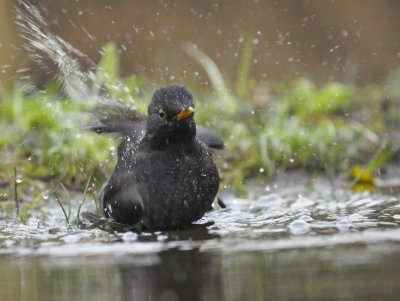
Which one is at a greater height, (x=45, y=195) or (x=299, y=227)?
(x=45, y=195)

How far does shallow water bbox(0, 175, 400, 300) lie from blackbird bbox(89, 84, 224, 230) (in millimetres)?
173

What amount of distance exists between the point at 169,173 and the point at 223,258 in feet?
4.69

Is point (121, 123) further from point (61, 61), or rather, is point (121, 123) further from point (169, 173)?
point (61, 61)

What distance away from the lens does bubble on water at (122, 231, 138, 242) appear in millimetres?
5030

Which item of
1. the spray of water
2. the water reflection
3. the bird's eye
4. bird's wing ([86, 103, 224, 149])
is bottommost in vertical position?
the water reflection

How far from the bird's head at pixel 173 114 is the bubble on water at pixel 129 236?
0.68 meters

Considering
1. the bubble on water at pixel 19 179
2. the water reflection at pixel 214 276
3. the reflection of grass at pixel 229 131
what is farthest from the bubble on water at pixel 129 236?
the bubble on water at pixel 19 179

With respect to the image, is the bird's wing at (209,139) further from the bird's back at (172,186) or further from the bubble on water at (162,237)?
the bubble on water at (162,237)

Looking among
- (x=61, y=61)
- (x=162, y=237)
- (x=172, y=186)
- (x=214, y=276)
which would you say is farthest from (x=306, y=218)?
(x=61, y=61)

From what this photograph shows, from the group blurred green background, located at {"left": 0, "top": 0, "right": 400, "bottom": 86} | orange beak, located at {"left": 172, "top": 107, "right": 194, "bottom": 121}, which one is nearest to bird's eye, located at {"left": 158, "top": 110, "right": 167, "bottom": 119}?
orange beak, located at {"left": 172, "top": 107, "right": 194, "bottom": 121}

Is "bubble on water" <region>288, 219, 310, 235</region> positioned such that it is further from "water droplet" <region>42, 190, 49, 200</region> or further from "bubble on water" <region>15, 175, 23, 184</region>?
"bubble on water" <region>15, 175, 23, 184</region>

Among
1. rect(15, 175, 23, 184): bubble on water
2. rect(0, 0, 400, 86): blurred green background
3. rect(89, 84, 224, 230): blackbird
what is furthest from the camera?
rect(0, 0, 400, 86): blurred green background

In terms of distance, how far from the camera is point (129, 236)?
5.13m

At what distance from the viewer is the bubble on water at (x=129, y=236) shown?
5030 millimetres
